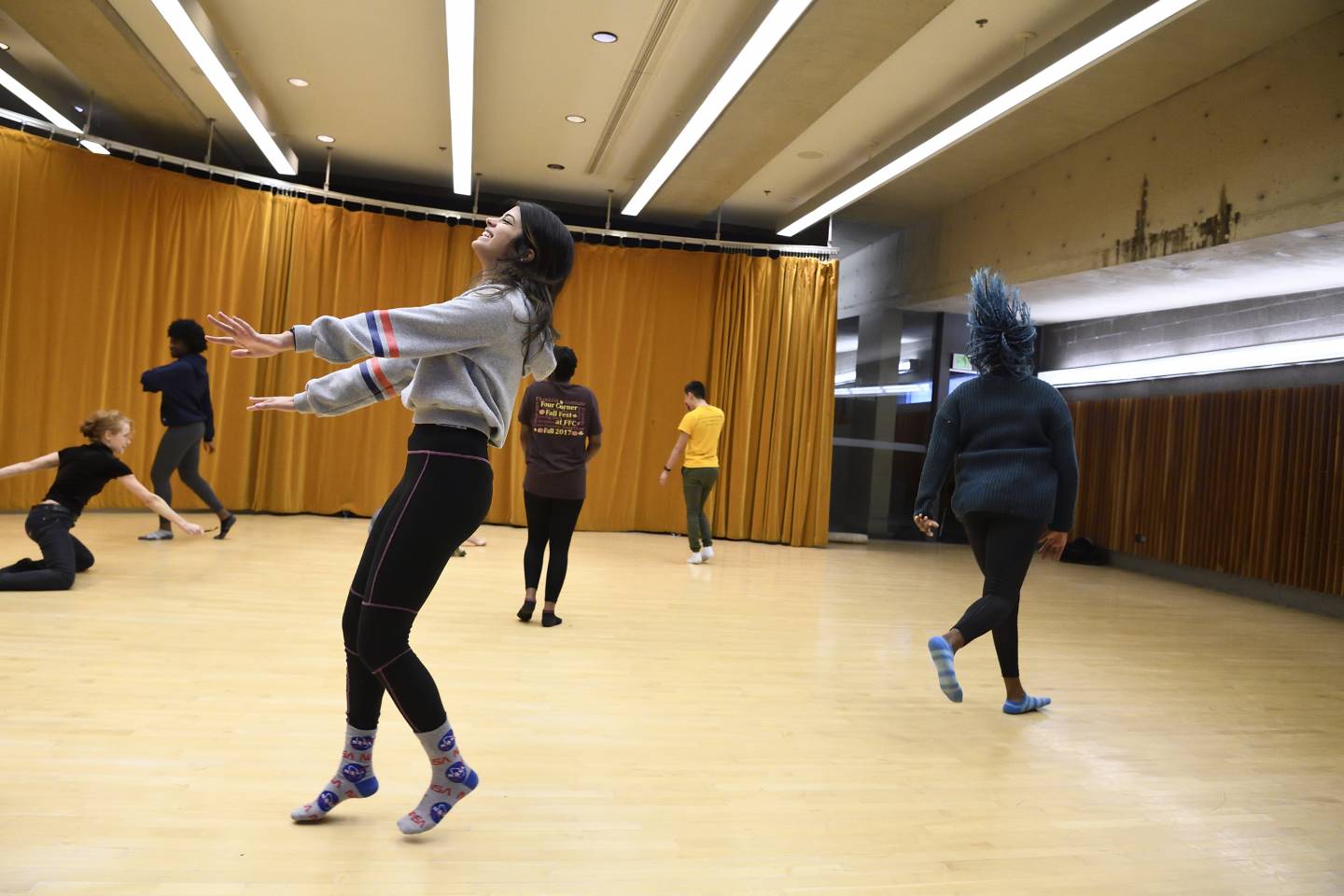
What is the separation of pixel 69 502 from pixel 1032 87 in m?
5.53

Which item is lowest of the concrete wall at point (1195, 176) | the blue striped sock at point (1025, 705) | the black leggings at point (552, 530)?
the blue striped sock at point (1025, 705)

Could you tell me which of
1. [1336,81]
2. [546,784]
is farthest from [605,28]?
[546,784]

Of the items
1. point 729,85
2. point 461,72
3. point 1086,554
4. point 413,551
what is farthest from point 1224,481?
point 413,551

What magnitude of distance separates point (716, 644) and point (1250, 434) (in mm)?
6018

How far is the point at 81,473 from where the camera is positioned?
14.5ft

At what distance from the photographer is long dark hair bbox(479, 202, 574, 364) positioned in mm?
1926

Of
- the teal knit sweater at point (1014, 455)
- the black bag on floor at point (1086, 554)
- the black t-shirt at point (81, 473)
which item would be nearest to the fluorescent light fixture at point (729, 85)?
the teal knit sweater at point (1014, 455)

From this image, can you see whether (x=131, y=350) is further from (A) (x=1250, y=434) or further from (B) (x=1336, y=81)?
(A) (x=1250, y=434)

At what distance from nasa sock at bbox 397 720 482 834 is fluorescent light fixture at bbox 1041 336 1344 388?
25.3ft

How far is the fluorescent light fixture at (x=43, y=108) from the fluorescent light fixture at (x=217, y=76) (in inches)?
50.5

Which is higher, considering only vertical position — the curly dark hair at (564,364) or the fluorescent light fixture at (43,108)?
the fluorescent light fixture at (43,108)

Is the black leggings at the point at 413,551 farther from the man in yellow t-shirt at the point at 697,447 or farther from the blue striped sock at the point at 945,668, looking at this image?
the man in yellow t-shirt at the point at 697,447

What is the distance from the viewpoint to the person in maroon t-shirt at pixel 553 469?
4.27 metres

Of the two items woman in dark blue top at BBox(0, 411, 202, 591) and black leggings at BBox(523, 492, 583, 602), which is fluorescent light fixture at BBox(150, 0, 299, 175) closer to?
woman in dark blue top at BBox(0, 411, 202, 591)
